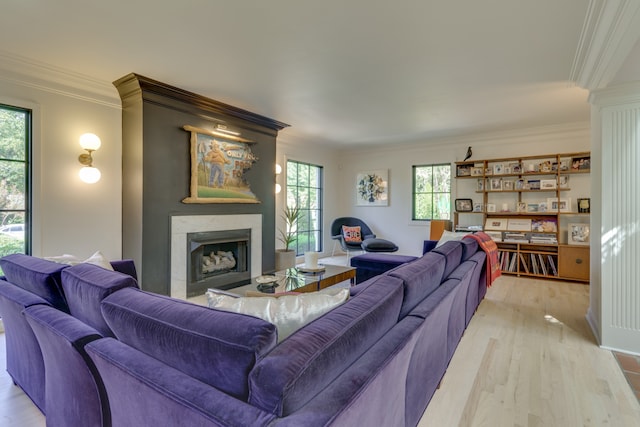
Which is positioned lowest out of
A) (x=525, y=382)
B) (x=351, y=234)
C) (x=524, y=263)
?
(x=525, y=382)

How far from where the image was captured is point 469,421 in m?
1.75

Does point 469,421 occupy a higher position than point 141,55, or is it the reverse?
point 141,55

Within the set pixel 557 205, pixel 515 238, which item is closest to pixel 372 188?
pixel 515 238

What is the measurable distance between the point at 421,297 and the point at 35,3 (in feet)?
10.2

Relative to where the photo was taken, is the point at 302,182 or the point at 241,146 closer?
the point at 241,146

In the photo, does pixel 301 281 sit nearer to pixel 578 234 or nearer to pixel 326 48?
pixel 326 48

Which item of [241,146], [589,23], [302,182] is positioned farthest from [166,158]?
[589,23]

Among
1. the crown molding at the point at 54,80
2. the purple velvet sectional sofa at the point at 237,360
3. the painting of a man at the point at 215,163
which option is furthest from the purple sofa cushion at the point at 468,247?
the crown molding at the point at 54,80

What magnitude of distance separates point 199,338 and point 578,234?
5.86m

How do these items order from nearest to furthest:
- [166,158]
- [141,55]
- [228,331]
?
[228,331], [141,55], [166,158]

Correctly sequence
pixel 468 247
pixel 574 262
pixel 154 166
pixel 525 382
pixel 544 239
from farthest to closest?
pixel 544 239 → pixel 574 262 → pixel 154 166 → pixel 468 247 → pixel 525 382

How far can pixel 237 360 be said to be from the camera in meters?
0.86

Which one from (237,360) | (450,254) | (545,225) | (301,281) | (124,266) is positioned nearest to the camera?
(237,360)

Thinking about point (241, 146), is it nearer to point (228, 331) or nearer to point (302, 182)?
point (302, 182)
